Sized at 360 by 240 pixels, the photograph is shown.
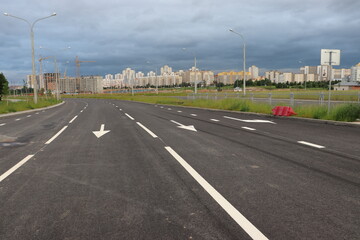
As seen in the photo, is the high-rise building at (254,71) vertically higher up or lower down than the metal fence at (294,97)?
higher up

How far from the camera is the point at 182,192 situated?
4.41 m

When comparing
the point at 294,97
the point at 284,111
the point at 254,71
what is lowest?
the point at 284,111

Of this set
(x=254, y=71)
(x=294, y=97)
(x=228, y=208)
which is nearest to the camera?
(x=228, y=208)

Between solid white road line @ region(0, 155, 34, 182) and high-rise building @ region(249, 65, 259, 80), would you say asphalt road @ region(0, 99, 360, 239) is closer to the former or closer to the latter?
solid white road line @ region(0, 155, 34, 182)

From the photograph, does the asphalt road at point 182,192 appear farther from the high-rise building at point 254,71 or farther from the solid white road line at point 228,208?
the high-rise building at point 254,71

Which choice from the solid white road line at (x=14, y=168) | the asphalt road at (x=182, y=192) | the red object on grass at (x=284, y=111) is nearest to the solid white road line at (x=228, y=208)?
the asphalt road at (x=182, y=192)

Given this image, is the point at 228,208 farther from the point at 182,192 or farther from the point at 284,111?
the point at 284,111

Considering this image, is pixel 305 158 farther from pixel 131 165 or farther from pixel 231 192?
pixel 131 165

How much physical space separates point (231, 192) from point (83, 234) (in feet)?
7.22

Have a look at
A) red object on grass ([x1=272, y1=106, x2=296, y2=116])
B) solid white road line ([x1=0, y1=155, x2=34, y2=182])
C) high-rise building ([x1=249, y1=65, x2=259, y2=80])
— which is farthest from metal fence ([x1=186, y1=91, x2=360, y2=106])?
high-rise building ([x1=249, y1=65, x2=259, y2=80])

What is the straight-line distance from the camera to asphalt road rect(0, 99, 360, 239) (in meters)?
3.26

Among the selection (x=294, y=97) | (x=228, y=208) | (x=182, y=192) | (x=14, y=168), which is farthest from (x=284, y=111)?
(x=14, y=168)

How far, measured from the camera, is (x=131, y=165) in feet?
20.2

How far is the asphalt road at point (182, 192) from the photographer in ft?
10.7
